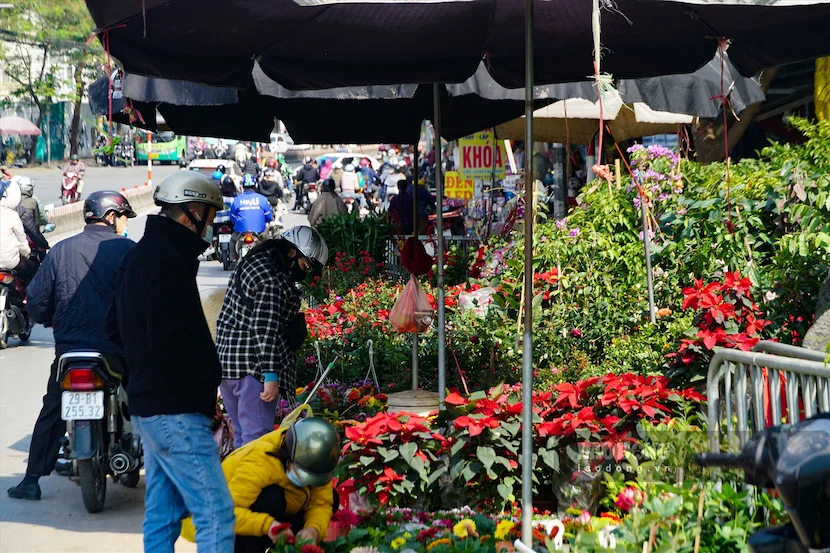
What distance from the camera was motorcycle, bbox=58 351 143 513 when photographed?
6.70 meters

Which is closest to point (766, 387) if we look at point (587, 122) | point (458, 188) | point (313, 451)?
point (313, 451)

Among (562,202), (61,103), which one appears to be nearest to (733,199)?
(562,202)

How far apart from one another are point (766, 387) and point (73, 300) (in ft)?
14.5

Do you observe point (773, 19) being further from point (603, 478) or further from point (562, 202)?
point (562, 202)

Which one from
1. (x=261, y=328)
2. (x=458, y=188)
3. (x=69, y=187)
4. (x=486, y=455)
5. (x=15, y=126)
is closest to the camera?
(x=486, y=455)

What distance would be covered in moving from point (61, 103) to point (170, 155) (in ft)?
25.4

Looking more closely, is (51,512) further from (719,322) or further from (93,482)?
(719,322)

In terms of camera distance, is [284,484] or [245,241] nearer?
[284,484]

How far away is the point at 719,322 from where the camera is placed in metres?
6.02

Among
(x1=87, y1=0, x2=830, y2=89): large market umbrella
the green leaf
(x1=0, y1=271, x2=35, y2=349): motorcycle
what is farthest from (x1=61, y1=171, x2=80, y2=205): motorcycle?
the green leaf

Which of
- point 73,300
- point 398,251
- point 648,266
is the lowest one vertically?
point 73,300

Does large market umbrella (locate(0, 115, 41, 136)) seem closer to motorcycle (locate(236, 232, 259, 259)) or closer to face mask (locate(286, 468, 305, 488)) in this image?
motorcycle (locate(236, 232, 259, 259))

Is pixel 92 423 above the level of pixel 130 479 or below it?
above

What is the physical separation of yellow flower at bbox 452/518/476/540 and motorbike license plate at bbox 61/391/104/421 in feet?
8.95
